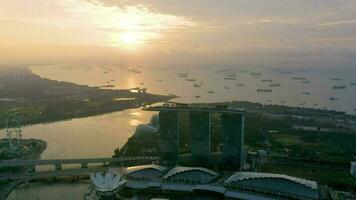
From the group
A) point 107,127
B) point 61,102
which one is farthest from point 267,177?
point 61,102

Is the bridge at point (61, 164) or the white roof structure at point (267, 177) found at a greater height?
the white roof structure at point (267, 177)

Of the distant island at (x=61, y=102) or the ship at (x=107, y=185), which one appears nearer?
the ship at (x=107, y=185)

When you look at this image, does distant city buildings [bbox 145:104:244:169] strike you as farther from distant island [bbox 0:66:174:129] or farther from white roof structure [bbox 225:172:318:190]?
distant island [bbox 0:66:174:129]

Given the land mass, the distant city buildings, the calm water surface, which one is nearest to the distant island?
the calm water surface

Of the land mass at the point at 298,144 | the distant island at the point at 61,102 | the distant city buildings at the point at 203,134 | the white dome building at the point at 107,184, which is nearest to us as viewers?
the white dome building at the point at 107,184

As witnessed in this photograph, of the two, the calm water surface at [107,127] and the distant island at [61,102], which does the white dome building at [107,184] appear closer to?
the calm water surface at [107,127]

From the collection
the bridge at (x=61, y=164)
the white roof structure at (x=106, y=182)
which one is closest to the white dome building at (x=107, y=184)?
the white roof structure at (x=106, y=182)
